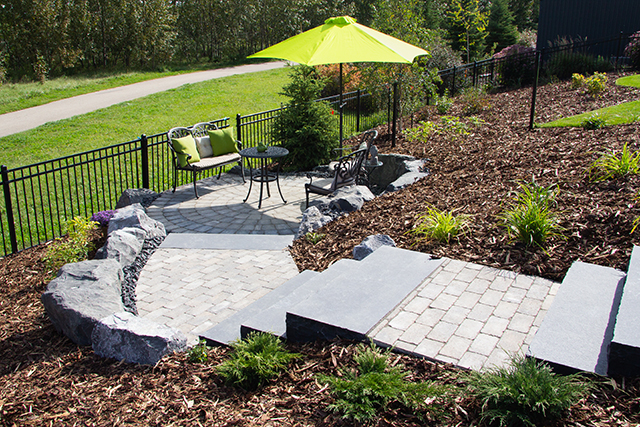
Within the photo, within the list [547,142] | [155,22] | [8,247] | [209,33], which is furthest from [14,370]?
[209,33]

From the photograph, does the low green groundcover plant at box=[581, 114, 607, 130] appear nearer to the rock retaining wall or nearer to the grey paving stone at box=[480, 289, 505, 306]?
the grey paving stone at box=[480, 289, 505, 306]

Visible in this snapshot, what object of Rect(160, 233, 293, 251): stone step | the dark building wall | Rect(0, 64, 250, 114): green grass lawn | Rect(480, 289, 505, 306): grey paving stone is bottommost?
Rect(160, 233, 293, 251): stone step

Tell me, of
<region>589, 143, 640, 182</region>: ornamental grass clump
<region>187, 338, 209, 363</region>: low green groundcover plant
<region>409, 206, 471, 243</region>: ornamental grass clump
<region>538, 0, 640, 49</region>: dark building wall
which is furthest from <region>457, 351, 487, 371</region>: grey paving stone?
<region>538, 0, 640, 49</region>: dark building wall

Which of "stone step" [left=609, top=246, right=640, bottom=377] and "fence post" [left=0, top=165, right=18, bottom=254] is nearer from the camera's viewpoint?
"stone step" [left=609, top=246, right=640, bottom=377]

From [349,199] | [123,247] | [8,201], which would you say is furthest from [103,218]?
[349,199]

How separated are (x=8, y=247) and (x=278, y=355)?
20.7 feet

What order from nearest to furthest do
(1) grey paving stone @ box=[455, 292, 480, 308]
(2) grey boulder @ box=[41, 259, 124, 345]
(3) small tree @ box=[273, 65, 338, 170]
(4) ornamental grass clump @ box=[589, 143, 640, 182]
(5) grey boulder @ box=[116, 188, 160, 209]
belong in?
(1) grey paving stone @ box=[455, 292, 480, 308] < (2) grey boulder @ box=[41, 259, 124, 345] < (4) ornamental grass clump @ box=[589, 143, 640, 182] < (5) grey boulder @ box=[116, 188, 160, 209] < (3) small tree @ box=[273, 65, 338, 170]

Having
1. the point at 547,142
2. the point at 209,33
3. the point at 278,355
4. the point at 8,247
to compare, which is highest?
the point at 209,33

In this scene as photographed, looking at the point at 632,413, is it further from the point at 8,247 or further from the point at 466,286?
the point at 8,247

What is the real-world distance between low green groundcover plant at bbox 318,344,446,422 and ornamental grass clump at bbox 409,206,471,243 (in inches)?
92.4

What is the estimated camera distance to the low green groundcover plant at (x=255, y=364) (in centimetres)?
306

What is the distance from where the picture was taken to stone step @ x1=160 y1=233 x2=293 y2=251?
6230 mm

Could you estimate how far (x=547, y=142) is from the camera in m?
7.94

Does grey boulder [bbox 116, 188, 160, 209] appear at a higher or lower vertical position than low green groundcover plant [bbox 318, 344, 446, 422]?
lower
